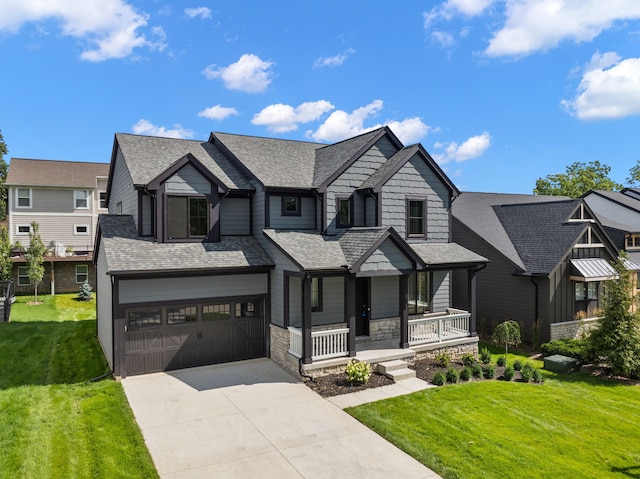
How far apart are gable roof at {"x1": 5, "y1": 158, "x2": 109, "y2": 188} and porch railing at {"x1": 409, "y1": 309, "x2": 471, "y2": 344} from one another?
2771 centimetres

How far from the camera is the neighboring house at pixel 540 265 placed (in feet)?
63.4

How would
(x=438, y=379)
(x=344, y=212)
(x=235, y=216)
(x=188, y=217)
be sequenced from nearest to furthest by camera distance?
(x=438, y=379) → (x=188, y=217) → (x=235, y=216) → (x=344, y=212)

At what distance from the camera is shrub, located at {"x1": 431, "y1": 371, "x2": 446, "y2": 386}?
514 inches

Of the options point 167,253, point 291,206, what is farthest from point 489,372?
point 167,253

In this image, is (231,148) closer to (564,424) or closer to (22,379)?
(22,379)

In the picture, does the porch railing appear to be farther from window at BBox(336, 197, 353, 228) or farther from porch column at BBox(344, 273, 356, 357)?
window at BBox(336, 197, 353, 228)

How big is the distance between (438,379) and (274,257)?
21.7 feet

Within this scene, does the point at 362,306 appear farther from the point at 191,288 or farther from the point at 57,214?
the point at 57,214

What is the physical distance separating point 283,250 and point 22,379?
877 cm

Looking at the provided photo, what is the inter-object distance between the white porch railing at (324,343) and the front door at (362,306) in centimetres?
216

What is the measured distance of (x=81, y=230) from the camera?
33.4 meters

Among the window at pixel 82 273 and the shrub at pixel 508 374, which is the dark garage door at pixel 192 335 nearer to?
the shrub at pixel 508 374

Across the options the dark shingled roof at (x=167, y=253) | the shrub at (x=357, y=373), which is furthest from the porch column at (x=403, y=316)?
the dark shingled roof at (x=167, y=253)

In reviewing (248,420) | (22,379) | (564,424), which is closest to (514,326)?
(564,424)
